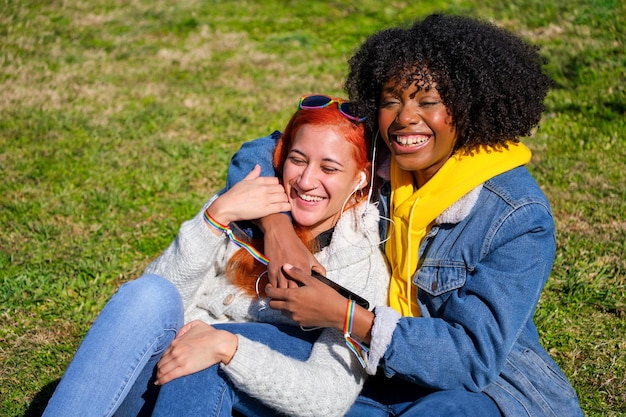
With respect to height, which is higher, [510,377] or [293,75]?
[510,377]

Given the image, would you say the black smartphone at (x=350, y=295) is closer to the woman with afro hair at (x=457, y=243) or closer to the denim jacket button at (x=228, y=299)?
the woman with afro hair at (x=457, y=243)

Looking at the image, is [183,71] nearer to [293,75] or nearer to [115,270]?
[293,75]

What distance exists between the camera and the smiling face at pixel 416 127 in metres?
3.03

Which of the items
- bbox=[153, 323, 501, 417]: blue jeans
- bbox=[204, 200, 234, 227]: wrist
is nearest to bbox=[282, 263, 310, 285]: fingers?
bbox=[153, 323, 501, 417]: blue jeans

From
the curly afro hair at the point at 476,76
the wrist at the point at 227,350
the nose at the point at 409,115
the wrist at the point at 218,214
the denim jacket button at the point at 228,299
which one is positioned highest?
the curly afro hair at the point at 476,76

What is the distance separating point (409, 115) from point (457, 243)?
0.58 meters

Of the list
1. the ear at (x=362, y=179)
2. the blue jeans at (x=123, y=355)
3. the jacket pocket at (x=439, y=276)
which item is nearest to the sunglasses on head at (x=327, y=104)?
the ear at (x=362, y=179)

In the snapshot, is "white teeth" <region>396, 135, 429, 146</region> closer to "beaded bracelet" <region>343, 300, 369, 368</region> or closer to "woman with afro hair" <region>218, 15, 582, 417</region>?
"woman with afro hair" <region>218, 15, 582, 417</region>

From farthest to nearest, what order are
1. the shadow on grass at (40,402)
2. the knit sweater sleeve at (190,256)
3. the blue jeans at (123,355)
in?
1. the shadow on grass at (40,402)
2. the knit sweater sleeve at (190,256)
3. the blue jeans at (123,355)

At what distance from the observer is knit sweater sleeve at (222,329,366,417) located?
281 cm

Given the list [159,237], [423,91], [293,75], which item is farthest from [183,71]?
[423,91]

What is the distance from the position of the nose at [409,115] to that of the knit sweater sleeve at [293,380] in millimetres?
1052

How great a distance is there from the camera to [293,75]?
8.97 m

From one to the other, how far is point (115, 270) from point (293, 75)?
4.55 m
